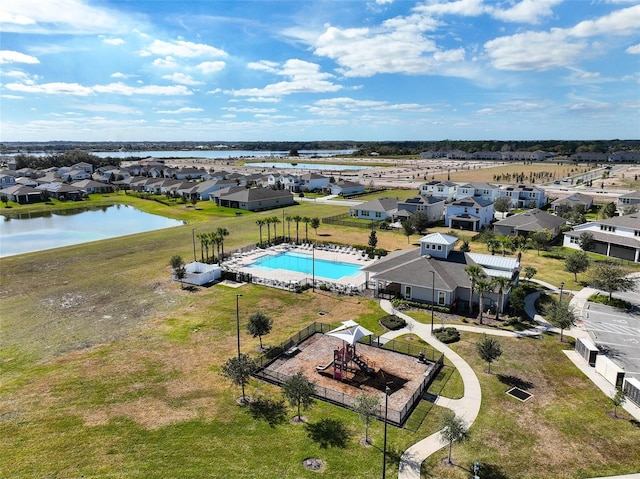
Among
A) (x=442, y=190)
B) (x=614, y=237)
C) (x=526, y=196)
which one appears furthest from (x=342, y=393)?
(x=526, y=196)

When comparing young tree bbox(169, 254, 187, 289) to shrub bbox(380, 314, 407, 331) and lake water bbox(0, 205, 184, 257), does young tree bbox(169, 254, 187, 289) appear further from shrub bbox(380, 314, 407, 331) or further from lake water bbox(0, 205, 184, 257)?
lake water bbox(0, 205, 184, 257)

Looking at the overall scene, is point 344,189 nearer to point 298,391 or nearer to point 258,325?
point 258,325

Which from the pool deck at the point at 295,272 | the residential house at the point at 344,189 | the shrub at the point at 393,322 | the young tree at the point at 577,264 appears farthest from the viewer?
the residential house at the point at 344,189

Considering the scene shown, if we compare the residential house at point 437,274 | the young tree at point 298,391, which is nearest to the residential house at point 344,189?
the residential house at point 437,274

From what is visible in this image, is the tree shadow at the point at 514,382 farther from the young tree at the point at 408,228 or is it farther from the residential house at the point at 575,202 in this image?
the residential house at the point at 575,202

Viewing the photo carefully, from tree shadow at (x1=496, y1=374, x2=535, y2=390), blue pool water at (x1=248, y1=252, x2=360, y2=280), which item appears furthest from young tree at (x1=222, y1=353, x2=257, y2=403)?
blue pool water at (x1=248, y1=252, x2=360, y2=280)

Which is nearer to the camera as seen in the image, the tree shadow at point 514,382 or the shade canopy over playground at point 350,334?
the tree shadow at point 514,382
